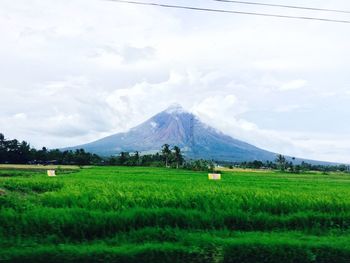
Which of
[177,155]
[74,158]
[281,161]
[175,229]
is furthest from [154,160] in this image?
[175,229]

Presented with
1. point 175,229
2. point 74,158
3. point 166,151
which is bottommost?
point 175,229

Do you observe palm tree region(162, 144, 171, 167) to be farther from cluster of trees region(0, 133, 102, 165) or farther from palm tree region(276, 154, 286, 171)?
palm tree region(276, 154, 286, 171)

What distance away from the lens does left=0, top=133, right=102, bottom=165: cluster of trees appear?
286 ft

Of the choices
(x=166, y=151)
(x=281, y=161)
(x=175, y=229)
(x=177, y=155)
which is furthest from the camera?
(x=281, y=161)

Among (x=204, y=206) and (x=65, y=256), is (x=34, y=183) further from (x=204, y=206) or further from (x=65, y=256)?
(x=65, y=256)

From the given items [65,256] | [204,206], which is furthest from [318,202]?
[65,256]

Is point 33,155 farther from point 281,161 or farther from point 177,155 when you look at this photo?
point 281,161

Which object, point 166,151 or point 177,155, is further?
point 166,151

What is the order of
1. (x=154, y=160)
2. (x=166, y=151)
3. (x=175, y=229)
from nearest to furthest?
(x=175, y=229) < (x=166, y=151) < (x=154, y=160)

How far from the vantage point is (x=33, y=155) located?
88.5 meters

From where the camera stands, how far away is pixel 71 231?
28.6 feet

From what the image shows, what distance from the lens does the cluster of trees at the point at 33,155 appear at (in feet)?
286

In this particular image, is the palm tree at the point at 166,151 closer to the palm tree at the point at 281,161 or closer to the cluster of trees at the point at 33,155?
the cluster of trees at the point at 33,155

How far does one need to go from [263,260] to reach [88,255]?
2910mm
